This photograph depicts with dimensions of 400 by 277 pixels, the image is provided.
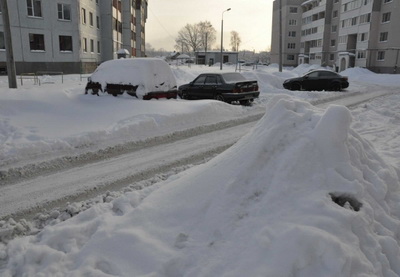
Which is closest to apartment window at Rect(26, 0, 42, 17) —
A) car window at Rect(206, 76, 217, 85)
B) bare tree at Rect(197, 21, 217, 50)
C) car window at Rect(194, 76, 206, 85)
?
car window at Rect(194, 76, 206, 85)

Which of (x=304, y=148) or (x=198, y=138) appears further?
(x=198, y=138)

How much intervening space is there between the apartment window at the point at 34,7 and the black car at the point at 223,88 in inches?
888

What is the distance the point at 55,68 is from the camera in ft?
107

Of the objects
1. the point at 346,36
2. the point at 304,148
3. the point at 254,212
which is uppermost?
the point at 346,36

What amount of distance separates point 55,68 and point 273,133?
107 feet

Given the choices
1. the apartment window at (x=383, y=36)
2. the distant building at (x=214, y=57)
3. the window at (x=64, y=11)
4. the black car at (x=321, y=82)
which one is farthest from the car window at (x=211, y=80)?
the distant building at (x=214, y=57)

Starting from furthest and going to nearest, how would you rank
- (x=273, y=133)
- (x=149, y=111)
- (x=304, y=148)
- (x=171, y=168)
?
(x=149, y=111) < (x=171, y=168) < (x=273, y=133) < (x=304, y=148)

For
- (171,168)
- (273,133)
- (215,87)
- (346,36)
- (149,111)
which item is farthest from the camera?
(346,36)

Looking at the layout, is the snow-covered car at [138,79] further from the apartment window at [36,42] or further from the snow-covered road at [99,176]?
the apartment window at [36,42]

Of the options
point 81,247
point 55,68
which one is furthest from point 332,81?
point 55,68

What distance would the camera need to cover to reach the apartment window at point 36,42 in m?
31.0

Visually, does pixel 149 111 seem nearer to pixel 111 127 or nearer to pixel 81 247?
pixel 111 127

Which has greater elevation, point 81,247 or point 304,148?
point 304,148

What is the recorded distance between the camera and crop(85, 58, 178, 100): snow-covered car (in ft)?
40.8
